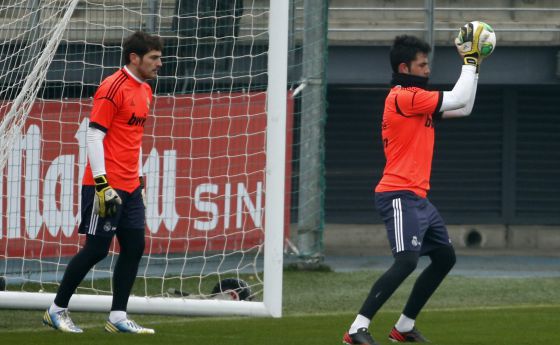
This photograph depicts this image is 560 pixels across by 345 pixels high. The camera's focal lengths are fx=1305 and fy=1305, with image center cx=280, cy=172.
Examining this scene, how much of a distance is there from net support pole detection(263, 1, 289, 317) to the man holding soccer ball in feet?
4.59

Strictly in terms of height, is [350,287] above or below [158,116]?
below

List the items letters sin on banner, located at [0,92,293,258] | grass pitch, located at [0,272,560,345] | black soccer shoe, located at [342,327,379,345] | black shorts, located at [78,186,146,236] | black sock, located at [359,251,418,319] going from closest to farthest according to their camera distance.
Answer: black soccer shoe, located at [342,327,379,345] < black sock, located at [359,251,418,319] < grass pitch, located at [0,272,560,345] < black shorts, located at [78,186,146,236] < letters sin on banner, located at [0,92,293,258]

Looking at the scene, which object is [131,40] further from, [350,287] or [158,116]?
[350,287]

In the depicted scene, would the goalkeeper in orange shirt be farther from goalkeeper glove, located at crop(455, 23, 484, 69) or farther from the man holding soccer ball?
goalkeeper glove, located at crop(455, 23, 484, 69)

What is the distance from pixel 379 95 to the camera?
19.4 metres

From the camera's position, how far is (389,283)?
7445mm

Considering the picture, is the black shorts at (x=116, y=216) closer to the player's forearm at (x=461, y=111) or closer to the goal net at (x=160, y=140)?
the goal net at (x=160, y=140)

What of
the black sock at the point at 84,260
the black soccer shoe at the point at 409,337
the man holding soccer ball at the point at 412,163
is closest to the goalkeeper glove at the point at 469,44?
the man holding soccer ball at the point at 412,163

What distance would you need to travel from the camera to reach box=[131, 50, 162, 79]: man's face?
8031 mm

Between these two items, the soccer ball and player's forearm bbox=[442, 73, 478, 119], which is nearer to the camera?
the soccer ball

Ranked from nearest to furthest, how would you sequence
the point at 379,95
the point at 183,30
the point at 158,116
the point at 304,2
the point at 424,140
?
the point at 424,140, the point at 183,30, the point at 158,116, the point at 304,2, the point at 379,95

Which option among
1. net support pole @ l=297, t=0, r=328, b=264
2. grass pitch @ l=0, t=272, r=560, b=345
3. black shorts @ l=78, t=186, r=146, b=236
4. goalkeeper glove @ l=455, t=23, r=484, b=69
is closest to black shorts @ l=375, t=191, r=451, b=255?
grass pitch @ l=0, t=272, r=560, b=345

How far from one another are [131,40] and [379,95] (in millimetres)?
11599

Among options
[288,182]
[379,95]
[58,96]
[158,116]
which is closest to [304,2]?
[288,182]
